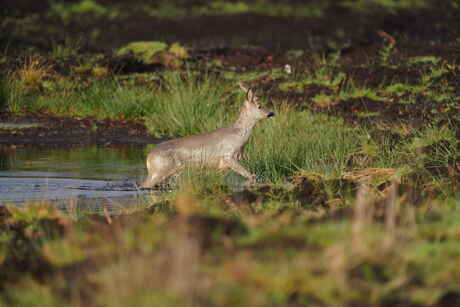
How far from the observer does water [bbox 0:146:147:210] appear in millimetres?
11320

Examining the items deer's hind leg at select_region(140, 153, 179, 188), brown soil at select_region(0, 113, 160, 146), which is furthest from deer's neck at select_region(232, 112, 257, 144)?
brown soil at select_region(0, 113, 160, 146)

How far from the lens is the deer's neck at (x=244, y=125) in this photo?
12.8 m

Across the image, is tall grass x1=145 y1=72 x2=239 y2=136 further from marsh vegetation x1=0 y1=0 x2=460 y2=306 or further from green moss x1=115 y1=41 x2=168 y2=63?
green moss x1=115 y1=41 x2=168 y2=63

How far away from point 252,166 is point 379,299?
25.3 ft

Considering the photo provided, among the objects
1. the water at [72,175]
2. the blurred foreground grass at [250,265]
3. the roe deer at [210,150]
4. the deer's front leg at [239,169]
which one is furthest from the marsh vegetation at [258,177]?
the water at [72,175]

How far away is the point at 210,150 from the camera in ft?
40.4

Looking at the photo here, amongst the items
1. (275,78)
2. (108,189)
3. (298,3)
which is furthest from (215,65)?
(298,3)

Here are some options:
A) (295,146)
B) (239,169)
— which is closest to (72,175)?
(239,169)

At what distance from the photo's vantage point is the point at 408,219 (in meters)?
6.38

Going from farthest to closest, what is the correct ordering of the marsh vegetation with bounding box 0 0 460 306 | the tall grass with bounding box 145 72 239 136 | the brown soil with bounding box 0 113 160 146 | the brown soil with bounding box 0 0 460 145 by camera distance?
the brown soil with bounding box 0 0 460 145, the brown soil with bounding box 0 113 160 146, the tall grass with bounding box 145 72 239 136, the marsh vegetation with bounding box 0 0 460 306

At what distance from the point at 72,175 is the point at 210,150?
2141 millimetres

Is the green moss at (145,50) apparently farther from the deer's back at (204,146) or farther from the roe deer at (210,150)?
the deer's back at (204,146)

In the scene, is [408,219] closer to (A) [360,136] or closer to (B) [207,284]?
(B) [207,284]

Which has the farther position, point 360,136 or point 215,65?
point 215,65
